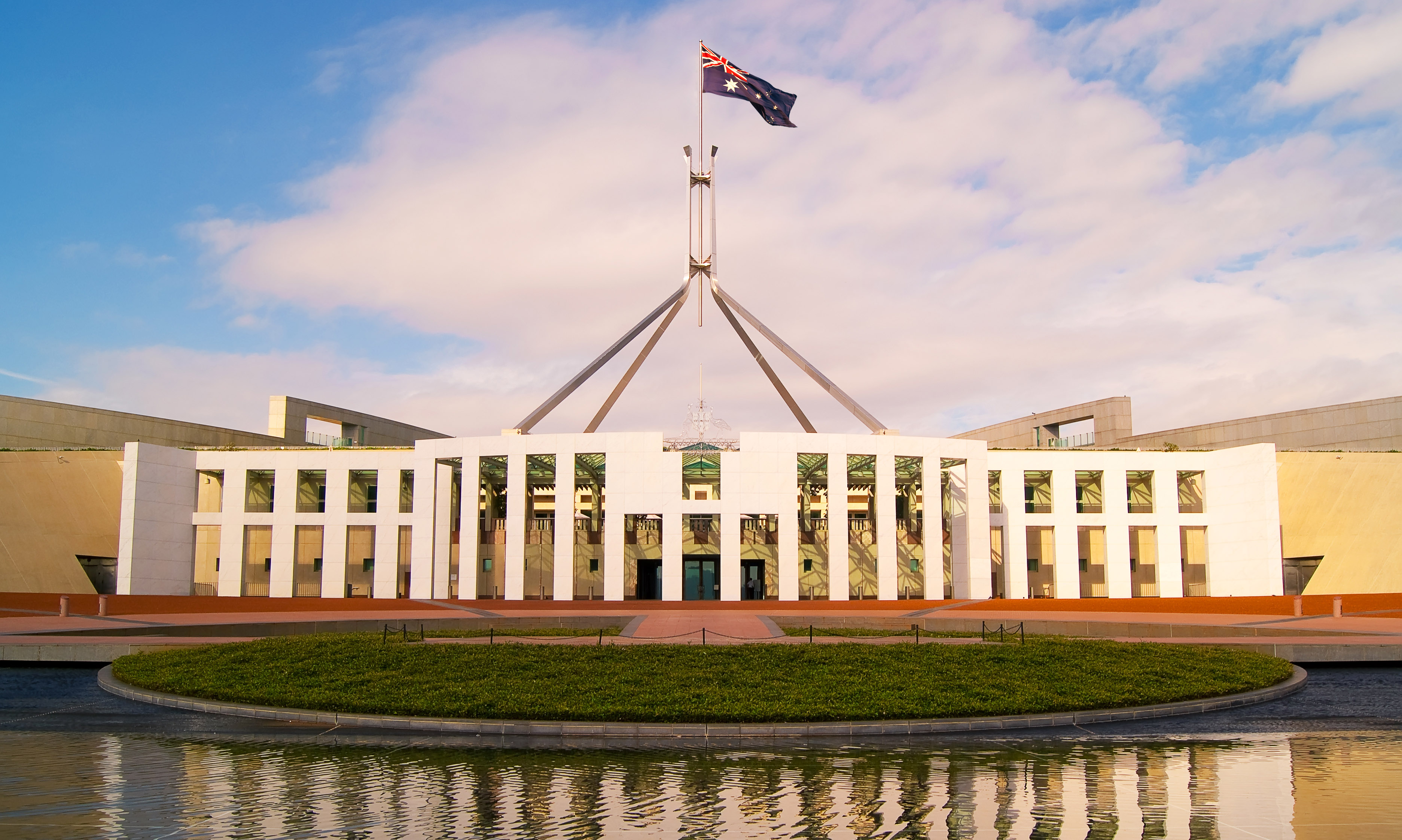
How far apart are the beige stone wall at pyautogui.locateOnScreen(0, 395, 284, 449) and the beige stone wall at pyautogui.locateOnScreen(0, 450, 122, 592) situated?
2.71 m

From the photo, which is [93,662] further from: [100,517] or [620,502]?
[100,517]

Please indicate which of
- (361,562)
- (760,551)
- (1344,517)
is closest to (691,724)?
(760,551)

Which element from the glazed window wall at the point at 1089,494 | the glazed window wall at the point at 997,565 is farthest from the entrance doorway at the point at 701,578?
the glazed window wall at the point at 1089,494

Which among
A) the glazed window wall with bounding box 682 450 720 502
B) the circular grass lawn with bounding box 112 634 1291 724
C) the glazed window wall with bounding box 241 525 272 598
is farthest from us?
the glazed window wall with bounding box 241 525 272 598

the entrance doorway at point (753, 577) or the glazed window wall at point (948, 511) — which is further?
the entrance doorway at point (753, 577)

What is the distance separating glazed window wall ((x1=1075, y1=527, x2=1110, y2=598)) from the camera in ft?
159

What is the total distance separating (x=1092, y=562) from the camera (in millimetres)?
48312

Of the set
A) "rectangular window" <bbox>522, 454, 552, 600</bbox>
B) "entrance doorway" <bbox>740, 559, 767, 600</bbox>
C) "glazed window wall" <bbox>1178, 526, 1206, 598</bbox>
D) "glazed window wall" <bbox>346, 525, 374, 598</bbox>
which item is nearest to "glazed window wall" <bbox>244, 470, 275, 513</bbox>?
"glazed window wall" <bbox>346, 525, 374, 598</bbox>

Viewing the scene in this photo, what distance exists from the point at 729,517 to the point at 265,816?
28.9 m

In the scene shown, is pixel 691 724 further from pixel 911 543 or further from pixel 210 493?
pixel 210 493

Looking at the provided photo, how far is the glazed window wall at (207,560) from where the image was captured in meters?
45.7

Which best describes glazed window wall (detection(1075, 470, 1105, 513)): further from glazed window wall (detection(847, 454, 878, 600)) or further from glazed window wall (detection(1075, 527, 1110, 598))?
glazed window wall (detection(847, 454, 878, 600))

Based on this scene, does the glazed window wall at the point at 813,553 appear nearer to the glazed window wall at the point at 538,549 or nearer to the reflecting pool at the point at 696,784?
the glazed window wall at the point at 538,549

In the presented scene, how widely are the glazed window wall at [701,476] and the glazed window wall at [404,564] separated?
1203 centimetres
